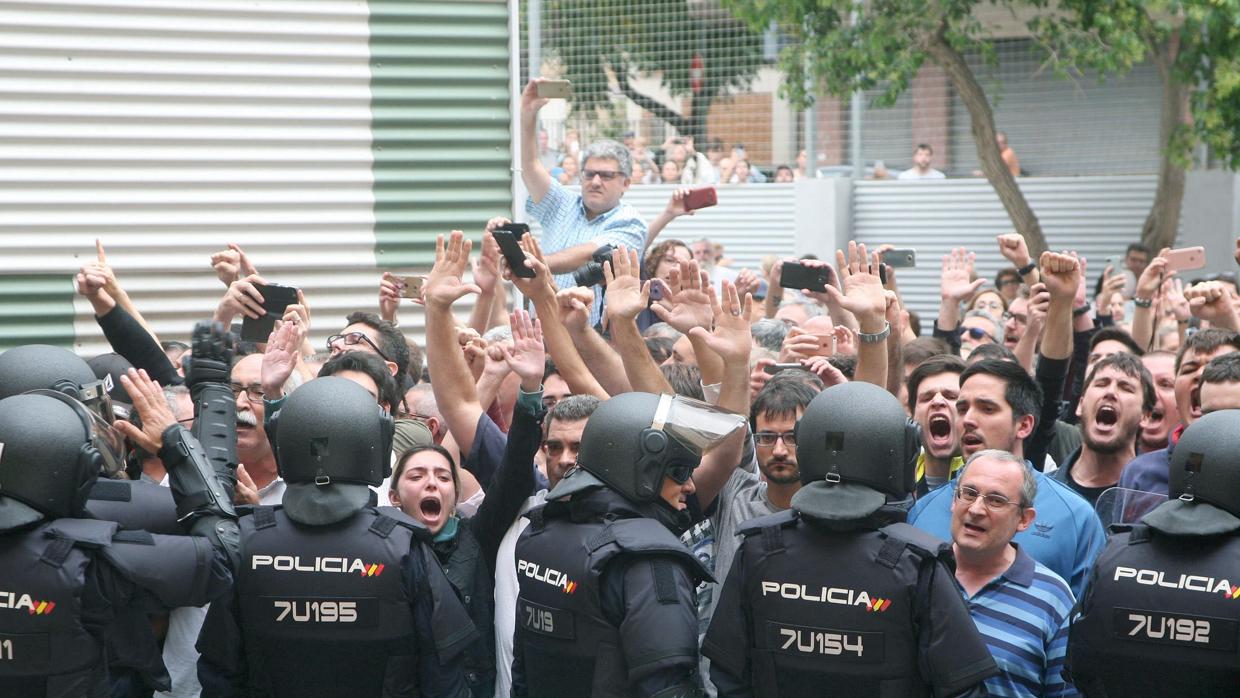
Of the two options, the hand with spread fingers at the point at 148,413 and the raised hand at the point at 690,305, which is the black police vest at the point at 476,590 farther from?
the raised hand at the point at 690,305

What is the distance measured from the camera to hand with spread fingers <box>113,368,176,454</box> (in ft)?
13.7

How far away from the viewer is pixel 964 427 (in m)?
5.24

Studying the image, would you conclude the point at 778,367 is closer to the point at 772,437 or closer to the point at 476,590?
the point at 772,437


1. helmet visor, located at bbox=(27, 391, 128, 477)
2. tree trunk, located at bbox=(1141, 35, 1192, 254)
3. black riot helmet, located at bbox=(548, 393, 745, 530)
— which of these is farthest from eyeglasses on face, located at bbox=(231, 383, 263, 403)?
tree trunk, located at bbox=(1141, 35, 1192, 254)

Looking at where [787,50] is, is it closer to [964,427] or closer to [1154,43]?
[1154,43]

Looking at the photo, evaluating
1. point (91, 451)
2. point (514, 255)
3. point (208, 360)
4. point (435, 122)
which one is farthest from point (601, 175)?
point (91, 451)

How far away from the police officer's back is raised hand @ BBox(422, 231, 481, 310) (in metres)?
1.29

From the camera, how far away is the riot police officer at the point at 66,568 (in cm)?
374

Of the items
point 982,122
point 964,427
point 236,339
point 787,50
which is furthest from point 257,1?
point 982,122

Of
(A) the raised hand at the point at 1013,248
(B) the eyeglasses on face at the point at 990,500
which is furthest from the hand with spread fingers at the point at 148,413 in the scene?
(A) the raised hand at the point at 1013,248

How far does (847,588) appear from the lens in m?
3.66

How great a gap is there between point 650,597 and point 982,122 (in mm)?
11953

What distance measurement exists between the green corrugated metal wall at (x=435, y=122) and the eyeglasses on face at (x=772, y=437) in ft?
10.3

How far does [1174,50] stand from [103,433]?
12.8 meters
